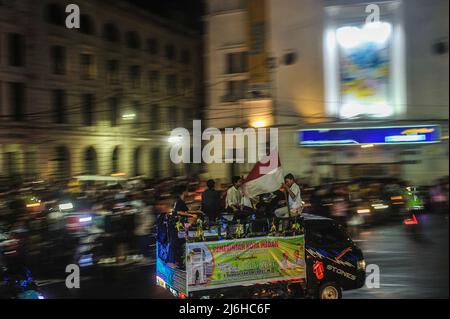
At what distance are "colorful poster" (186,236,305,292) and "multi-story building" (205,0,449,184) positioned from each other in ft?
23.2

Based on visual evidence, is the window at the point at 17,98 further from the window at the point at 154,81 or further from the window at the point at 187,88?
the window at the point at 187,88

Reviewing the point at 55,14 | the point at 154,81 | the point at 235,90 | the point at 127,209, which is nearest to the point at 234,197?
the point at 127,209

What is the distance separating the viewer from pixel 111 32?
1947 cm

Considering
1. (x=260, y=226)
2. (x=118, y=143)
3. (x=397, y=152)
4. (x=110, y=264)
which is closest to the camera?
(x=260, y=226)

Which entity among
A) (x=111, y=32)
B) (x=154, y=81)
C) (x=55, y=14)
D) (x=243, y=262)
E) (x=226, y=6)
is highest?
(x=226, y=6)

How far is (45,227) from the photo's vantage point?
31.1 ft

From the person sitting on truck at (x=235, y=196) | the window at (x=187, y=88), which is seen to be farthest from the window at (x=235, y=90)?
the person sitting on truck at (x=235, y=196)

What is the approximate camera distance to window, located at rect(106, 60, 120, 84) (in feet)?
56.2

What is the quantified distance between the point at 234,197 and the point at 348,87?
8109mm

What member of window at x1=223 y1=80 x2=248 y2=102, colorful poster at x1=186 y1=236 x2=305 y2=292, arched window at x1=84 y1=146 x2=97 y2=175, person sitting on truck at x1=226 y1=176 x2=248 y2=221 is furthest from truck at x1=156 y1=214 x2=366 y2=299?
arched window at x1=84 y1=146 x2=97 y2=175

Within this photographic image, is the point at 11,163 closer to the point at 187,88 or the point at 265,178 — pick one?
the point at 187,88

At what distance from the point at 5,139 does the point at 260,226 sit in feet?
38.3
